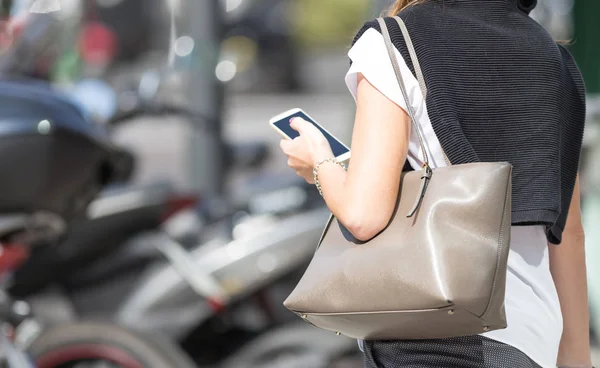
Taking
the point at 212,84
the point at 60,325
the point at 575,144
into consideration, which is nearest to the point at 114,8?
the point at 212,84

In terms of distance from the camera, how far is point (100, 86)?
4.36 m

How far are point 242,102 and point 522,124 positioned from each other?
16941mm

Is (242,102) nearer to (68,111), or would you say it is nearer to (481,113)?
(68,111)

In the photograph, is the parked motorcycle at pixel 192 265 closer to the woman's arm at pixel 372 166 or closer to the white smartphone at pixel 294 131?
the white smartphone at pixel 294 131

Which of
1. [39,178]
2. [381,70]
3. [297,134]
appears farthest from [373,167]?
[39,178]

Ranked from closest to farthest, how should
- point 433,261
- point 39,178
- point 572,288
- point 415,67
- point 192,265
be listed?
point 433,261, point 415,67, point 572,288, point 39,178, point 192,265

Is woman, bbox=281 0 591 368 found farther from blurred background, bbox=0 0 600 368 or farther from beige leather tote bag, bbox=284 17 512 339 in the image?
blurred background, bbox=0 0 600 368

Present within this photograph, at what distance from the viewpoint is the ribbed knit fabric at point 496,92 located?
5.62 ft

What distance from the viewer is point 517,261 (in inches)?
70.9

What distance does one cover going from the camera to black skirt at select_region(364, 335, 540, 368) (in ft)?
5.74

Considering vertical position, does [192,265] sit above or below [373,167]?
below

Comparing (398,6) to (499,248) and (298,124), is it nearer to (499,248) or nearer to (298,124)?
(298,124)

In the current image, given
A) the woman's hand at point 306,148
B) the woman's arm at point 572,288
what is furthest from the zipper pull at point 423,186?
the woman's arm at point 572,288

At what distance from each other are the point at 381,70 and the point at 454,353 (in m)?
0.47
